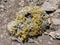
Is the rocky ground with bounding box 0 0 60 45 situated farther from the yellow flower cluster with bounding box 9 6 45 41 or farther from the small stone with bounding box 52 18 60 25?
the yellow flower cluster with bounding box 9 6 45 41

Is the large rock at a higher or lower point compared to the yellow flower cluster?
lower

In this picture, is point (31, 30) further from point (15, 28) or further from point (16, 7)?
point (16, 7)

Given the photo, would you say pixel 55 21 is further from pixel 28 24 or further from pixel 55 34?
pixel 28 24

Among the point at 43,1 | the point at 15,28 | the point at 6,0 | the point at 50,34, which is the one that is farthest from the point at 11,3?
the point at 50,34

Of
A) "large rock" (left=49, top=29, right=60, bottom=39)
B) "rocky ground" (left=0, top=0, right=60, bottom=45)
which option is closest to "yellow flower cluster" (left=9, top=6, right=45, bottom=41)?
"rocky ground" (left=0, top=0, right=60, bottom=45)

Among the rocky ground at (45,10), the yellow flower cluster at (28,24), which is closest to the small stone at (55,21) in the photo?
the rocky ground at (45,10)

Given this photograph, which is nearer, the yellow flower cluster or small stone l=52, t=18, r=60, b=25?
the yellow flower cluster

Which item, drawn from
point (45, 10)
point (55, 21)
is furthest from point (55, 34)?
point (45, 10)
